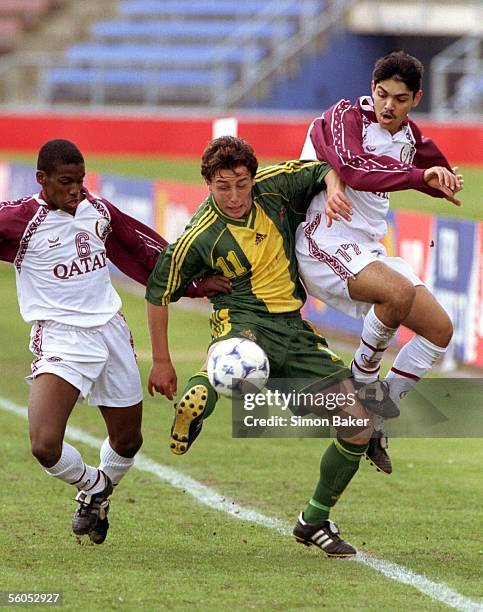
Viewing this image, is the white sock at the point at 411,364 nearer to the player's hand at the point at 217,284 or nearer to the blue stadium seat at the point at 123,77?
the player's hand at the point at 217,284

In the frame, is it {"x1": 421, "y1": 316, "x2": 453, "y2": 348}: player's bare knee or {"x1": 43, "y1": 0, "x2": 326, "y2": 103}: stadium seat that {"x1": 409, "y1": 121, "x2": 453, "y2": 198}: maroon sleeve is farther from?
{"x1": 43, "y1": 0, "x2": 326, "y2": 103}: stadium seat

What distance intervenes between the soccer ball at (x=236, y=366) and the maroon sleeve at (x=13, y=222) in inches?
40.0

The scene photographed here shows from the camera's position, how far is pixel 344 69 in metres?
32.0

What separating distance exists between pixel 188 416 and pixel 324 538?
98 centimetres

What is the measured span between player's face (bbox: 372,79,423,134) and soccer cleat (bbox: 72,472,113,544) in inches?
86.5

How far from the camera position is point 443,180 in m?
5.88

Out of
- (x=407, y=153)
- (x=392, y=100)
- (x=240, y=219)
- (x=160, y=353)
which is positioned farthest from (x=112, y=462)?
(x=392, y=100)

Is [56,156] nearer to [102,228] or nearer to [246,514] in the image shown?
[102,228]

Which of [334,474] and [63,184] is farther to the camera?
[334,474]

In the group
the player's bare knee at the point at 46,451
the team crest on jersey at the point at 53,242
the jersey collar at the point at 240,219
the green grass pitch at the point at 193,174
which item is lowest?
the green grass pitch at the point at 193,174

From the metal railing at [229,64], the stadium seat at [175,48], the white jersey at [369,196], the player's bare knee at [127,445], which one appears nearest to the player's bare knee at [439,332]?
the white jersey at [369,196]

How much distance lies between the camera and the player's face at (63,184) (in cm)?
600

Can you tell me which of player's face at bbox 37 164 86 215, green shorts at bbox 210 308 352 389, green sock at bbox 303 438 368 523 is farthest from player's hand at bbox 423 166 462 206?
player's face at bbox 37 164 86 215

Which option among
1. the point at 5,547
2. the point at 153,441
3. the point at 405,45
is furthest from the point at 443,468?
the point at 405,45
